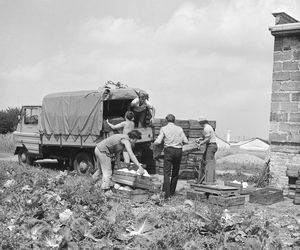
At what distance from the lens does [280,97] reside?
42.7 feet

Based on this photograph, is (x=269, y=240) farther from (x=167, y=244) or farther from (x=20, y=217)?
(x=20, y=217)

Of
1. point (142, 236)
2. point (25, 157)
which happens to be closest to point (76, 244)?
point (142, 236)

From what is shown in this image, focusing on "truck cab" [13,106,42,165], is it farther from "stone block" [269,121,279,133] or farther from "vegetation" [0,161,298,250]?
"vegetation" [0,161,298,250]

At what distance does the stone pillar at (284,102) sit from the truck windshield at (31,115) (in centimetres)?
897

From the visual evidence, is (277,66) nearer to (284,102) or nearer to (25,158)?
(284,102)

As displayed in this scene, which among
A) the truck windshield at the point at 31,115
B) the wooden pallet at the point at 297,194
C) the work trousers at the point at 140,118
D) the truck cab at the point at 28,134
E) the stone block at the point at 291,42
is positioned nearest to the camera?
the wooden pallet at the point at 297,194

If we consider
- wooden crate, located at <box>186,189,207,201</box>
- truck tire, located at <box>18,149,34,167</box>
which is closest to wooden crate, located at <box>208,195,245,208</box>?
wooden crate, located at <box>186,189,207,201</box>

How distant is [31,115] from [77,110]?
2977 millimetres

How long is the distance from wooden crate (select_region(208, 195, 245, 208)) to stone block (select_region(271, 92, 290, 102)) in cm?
408

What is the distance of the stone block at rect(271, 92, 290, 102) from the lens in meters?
12.9

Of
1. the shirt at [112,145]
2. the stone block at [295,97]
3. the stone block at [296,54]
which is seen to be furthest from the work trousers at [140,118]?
the shirt at [112,145]

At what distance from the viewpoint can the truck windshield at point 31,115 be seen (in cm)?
1795

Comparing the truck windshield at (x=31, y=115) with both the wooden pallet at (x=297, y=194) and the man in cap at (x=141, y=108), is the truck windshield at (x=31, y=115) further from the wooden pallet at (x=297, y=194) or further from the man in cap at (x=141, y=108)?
the wooden pallet at (x=297, y=194)

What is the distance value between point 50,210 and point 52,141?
31.0 feet
